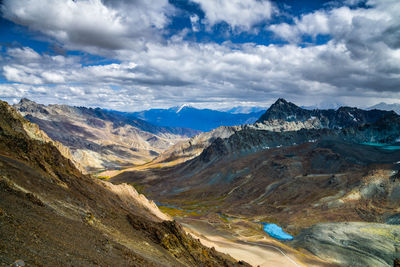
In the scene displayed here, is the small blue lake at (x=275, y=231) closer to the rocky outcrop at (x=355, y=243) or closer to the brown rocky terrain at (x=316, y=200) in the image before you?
the brown rocky terrain at (x=316, y=200)

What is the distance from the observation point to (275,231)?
109m

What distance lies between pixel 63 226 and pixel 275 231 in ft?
318

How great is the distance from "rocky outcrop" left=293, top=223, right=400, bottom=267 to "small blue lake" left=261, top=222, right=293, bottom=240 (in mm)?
11631

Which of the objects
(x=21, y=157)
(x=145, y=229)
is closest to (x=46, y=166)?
(x=21, y=157)

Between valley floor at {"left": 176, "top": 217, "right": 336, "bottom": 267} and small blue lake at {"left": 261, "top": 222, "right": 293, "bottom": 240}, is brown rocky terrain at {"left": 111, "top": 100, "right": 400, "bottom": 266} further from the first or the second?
valley floor at {"left": 176, "top": 217, "right": 336, "bottom": 267}

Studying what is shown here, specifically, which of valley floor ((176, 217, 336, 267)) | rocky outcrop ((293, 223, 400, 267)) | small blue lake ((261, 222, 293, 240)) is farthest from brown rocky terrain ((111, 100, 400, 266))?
valley floor ((176, 217, 336, 267))

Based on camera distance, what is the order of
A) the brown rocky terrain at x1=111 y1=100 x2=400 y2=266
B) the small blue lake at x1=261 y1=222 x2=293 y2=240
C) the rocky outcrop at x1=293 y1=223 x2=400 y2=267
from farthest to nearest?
the small blue lake at x1=261 y1=222 x2=293 y2=240 < the brown rocky terrain at x1=111 y1=100 x2=400 y2=266 < the rocky outcrop at x1=293 y1=223 x2=400 y2=267

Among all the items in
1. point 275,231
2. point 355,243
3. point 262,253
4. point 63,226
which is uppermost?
point 63,226

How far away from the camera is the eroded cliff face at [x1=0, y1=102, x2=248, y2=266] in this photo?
68.6 ft

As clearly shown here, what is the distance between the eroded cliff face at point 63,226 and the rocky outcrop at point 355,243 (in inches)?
1782

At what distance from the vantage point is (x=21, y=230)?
70.7ft

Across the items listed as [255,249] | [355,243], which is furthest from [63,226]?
[355,243]

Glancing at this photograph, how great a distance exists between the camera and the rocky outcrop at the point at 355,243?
69750mm

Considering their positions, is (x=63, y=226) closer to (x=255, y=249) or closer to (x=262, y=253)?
(x=262, y=253)
